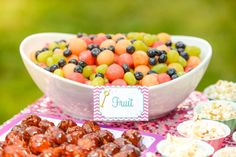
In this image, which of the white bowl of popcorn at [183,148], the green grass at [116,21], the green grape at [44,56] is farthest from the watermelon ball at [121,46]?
the green grass at [116,21]

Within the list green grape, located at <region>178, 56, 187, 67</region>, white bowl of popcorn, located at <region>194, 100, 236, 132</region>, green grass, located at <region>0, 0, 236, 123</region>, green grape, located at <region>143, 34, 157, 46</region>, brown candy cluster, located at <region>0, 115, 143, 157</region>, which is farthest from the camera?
green grass, located at <region>0, 0, 236, 123</region>

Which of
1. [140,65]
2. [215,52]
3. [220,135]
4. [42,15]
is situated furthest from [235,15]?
[220,135]

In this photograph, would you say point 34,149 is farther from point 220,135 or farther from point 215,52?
point 215,52

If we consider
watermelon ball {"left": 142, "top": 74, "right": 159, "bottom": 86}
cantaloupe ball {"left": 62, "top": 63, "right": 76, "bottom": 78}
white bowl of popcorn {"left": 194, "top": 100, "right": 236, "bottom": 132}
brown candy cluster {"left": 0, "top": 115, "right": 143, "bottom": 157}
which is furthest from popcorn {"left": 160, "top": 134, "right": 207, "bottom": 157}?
cantaloupe ball {"left": 62, "top": 63, "right": 76, "bottom": 78}

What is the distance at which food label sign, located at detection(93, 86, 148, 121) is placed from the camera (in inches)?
83.6

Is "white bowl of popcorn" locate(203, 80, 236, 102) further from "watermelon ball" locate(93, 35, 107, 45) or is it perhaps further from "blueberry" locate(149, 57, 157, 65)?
"watermelon ball" locate(93, 35, 107, 45)

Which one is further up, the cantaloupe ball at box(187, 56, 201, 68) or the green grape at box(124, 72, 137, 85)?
the cantaloupe ball at box(187, 56, 201, 68)

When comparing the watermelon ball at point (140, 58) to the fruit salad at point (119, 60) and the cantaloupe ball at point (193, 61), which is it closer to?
the fruit salad at point (119, 60)

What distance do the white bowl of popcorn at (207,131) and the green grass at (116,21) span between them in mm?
2331

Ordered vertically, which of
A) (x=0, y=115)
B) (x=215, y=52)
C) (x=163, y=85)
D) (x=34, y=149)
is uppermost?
(x=163, y=85)

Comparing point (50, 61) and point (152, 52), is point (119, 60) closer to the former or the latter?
point (152, 52)

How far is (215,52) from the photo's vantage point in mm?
4391

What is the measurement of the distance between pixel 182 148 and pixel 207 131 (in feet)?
0.67

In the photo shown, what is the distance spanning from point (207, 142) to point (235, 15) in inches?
109
